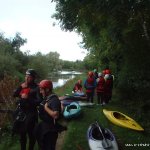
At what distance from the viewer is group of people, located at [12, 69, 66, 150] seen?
19.9 ft

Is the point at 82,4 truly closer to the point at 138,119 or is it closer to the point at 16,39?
the point at 138,119

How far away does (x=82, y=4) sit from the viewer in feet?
40.9

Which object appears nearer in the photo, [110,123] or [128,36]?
[110,123]

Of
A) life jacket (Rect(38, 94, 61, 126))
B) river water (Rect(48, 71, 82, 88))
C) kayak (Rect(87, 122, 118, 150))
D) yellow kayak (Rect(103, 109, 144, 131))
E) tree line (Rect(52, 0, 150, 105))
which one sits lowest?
river water (Rect(48, 71, 82, 88))

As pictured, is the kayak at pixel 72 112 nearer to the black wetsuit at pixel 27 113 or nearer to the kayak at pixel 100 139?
the kayak at pixel 100 139

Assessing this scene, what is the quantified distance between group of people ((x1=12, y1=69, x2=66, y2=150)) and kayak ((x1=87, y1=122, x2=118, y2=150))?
68.3 inches

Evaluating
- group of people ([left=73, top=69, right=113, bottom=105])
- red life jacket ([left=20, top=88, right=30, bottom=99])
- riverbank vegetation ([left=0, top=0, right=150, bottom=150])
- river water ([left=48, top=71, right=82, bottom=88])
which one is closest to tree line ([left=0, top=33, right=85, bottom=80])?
river water ([left=48, top=71, right=82, bottom=88])

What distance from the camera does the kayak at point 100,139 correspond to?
26.2 ft

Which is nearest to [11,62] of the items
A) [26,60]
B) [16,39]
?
[26,60]

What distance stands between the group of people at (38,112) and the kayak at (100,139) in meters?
1.73

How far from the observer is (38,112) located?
21.5 ft

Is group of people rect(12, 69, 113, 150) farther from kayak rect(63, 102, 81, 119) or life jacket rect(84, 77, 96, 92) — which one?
life jacket rect(84, 77, 96, 92)

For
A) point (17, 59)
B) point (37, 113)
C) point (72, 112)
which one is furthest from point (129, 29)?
point (17, 59)

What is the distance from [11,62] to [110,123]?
3151 centimetres
